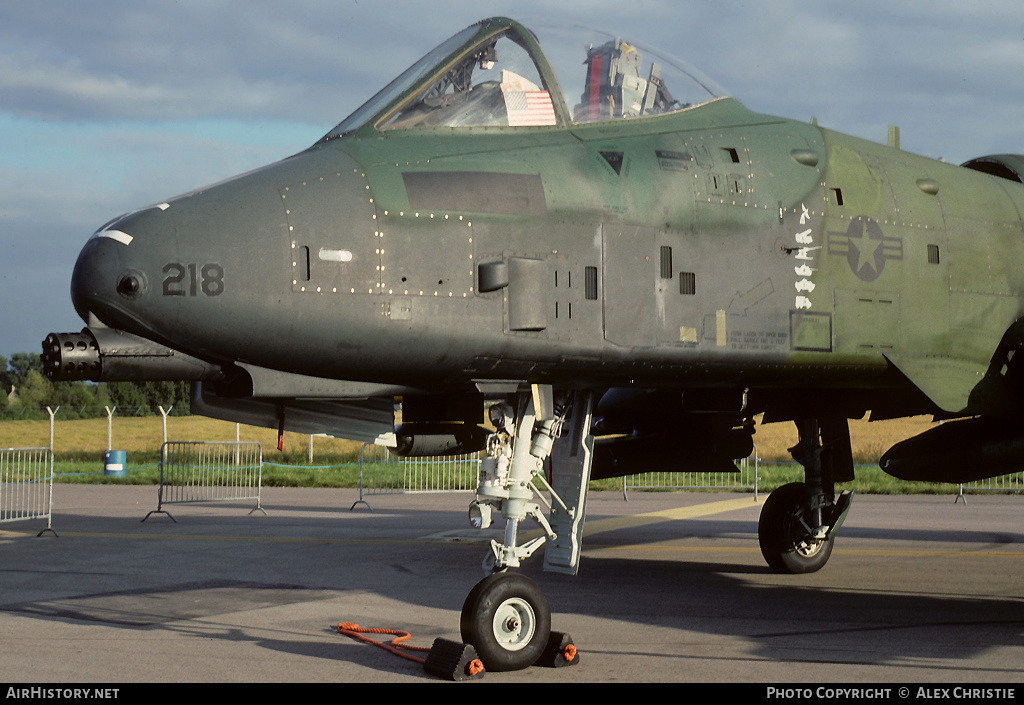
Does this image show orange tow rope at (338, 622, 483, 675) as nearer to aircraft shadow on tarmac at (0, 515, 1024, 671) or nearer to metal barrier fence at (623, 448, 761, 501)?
aircraft shadow on tarmac at (0, 515, 1024, 671)

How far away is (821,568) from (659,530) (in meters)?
4.69

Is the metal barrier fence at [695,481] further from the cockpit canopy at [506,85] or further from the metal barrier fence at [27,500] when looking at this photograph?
the cockpit canopy at [506,85]

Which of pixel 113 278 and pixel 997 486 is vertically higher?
pixel 113 278

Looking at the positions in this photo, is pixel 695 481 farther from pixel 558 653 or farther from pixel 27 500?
pixel 558 653

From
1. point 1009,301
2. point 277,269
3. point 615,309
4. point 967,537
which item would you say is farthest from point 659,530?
point 277,269

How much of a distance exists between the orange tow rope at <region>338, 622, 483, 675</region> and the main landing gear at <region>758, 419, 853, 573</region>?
507cm

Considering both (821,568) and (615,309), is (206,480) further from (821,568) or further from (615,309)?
(615,309)

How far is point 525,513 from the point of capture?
23.7 feet

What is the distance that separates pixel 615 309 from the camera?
712 centimetres

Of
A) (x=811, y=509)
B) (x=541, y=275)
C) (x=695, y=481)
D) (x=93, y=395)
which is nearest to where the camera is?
(x=541, y=275)

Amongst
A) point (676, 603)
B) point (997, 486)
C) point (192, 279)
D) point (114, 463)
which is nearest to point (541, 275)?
point (192, 279)

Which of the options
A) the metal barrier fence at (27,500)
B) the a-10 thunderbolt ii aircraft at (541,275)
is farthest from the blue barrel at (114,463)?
the a-10 thunderbolt ii aircraft at (541,275)

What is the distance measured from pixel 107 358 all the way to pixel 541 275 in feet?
8.67

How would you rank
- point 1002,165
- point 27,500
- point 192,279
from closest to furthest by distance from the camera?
point 192,279 → point 1002,165 → point 27,500
